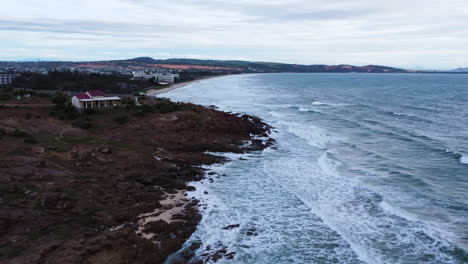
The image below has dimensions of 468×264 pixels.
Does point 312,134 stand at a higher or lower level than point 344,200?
higher

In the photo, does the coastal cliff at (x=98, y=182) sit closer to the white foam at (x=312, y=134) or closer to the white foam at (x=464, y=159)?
the white foam at (x=312, y=134)

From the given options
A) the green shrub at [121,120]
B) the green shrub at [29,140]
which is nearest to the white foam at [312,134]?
the green shrub at [121,120]

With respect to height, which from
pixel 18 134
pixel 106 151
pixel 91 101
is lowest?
pixel 106 151

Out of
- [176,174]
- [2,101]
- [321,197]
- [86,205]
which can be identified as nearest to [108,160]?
[176,174]

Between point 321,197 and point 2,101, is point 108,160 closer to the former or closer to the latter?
point 321,197

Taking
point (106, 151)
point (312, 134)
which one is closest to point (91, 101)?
point (106, 151)

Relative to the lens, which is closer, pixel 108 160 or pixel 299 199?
pixel 299 199

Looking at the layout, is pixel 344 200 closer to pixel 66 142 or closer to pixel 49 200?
pixel 49 200
